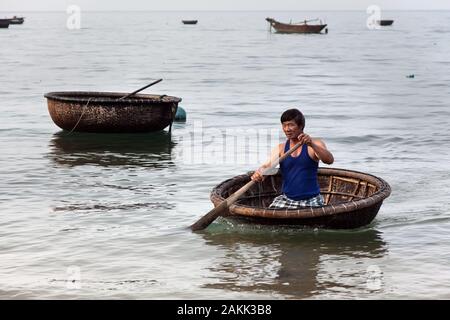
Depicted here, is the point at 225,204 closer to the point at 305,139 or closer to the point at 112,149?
the point at 305,139

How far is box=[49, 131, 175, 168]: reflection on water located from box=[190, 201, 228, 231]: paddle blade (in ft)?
14.4

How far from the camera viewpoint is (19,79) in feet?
102

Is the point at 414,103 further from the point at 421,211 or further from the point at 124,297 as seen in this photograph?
the point at 124,297

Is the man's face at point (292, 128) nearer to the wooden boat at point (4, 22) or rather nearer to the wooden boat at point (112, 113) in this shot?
the wooden boat at point (112, 113)

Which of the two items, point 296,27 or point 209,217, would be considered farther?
point 296,27

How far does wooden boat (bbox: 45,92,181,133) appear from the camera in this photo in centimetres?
1516

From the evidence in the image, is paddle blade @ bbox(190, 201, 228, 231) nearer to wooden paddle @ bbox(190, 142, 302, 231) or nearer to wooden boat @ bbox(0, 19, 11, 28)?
wooden paddle @ bbox(190, 142, 302, 231)

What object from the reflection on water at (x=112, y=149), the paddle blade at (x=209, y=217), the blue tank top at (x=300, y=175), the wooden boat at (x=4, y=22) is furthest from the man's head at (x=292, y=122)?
the wooden boat at (x=4, y=22)

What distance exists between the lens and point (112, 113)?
15.3m

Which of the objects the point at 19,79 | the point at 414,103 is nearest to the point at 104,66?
the point at 19,79

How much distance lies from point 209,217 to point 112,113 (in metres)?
7.18

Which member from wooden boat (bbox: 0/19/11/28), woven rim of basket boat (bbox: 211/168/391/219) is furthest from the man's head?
wooden boat (bbox: 0/19/11/28)

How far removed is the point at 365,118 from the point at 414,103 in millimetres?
4774

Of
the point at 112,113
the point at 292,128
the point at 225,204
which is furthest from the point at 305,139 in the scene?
the point at 112,113
